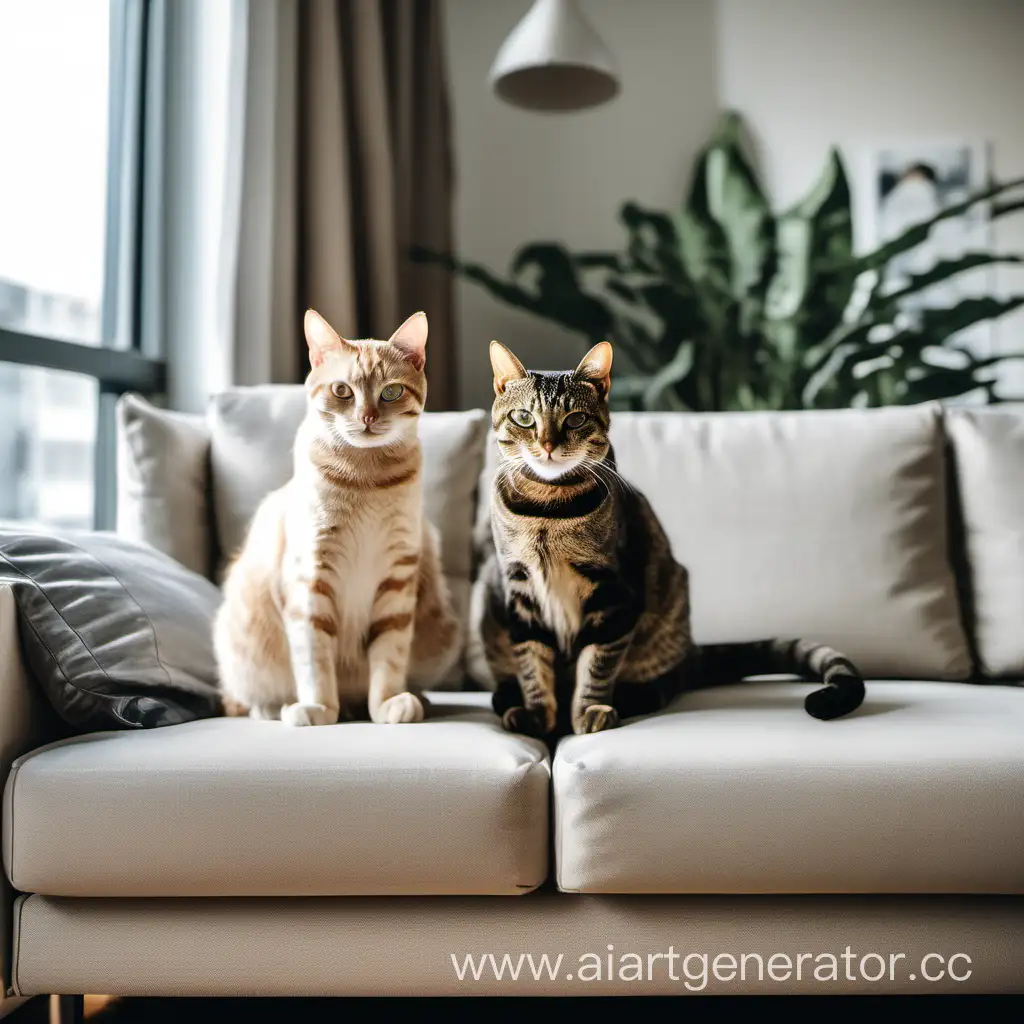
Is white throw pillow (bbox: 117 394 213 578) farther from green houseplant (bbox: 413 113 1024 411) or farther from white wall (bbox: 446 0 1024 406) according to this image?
white wall (bbox: 446 0 1024 406)

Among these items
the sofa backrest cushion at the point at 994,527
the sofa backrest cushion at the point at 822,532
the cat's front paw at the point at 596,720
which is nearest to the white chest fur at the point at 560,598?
the cat's front paw at the point at 596,720

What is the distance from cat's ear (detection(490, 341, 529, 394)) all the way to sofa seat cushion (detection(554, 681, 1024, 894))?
0.49 meters

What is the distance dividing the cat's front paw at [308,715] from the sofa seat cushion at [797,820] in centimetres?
33

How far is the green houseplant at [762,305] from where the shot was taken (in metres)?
2.27

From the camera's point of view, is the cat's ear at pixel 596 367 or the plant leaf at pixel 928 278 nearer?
the cat's ear at pixel 596 367

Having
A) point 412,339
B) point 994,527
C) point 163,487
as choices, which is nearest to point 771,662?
point 994,527

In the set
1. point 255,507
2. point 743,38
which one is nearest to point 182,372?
point 255,507

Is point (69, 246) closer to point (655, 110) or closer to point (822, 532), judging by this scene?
point (822, 532)

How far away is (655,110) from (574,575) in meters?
2.33

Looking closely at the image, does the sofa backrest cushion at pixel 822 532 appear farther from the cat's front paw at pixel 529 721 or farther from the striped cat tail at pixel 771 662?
the cat's front paw at pixel 529 721

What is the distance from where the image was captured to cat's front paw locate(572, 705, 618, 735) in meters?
1.17

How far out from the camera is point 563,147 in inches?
122

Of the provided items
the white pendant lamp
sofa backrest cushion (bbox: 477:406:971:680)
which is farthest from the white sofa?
the white pendant lamp

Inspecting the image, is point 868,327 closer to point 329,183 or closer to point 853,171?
point 853,171
